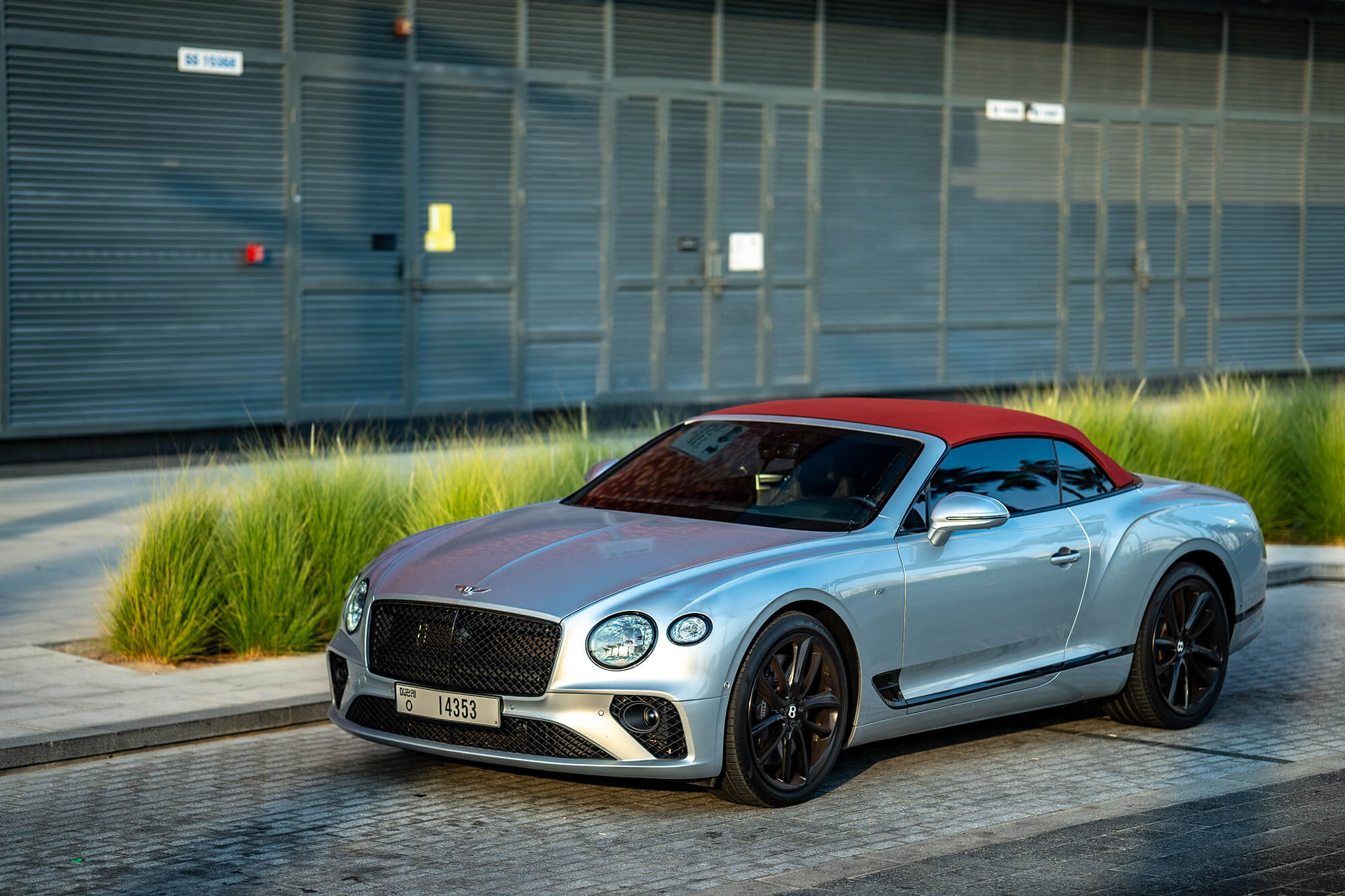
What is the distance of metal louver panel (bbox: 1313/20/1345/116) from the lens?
85.2 feet

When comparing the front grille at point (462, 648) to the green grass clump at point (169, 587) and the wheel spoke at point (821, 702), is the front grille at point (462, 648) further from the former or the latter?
the green grass clump at point (169, 587)

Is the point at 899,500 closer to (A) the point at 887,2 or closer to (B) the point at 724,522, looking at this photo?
(B) the point at 724,522

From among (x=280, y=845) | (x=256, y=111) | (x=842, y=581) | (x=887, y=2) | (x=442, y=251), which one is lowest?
(x=280, y=845)

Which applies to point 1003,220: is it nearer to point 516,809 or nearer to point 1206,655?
point 1206,655

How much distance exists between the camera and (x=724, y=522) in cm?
742

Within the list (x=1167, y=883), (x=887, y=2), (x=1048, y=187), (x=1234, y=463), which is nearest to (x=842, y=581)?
(x=1167, y=883)

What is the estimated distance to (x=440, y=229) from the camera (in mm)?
18125

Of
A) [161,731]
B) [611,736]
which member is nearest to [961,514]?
[611,736]

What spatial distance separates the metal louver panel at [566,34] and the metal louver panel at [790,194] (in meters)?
2.42

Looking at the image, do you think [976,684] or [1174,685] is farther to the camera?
[1174,685]

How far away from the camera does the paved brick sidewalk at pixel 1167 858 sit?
231 inches

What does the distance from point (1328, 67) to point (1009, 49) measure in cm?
607

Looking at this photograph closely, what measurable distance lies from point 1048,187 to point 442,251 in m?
8.44

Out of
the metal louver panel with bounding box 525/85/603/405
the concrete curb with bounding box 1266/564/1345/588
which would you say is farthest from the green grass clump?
the metal louver panel with bounding box 525/85/603/405
